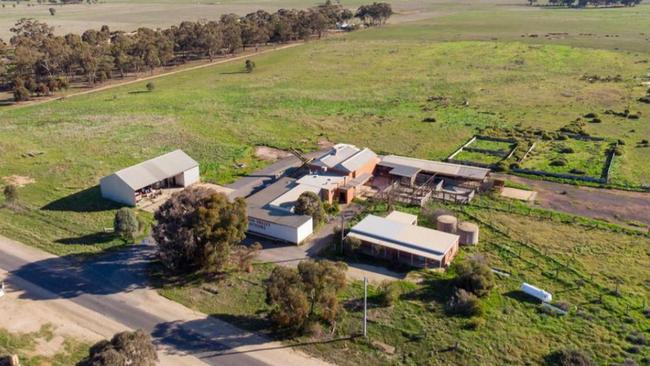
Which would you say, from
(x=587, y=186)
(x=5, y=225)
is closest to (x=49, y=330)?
(x=5, y=225)

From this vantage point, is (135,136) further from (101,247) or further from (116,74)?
(116,74)

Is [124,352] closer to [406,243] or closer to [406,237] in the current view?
[406,243]

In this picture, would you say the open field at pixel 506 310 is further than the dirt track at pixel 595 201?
No

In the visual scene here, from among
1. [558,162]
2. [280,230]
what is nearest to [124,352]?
[280,230]

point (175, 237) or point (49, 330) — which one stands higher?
point (175, 237)

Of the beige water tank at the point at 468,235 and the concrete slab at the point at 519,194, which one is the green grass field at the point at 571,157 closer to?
the concrete slab at the point at 519,194

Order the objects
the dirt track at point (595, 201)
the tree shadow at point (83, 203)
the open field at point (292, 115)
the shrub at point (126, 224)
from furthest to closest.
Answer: the open field at point (292, 115) → the tree shadow at point (83, 203) → the dirt track at point (595, 201) → the shrub at point (126, 224)

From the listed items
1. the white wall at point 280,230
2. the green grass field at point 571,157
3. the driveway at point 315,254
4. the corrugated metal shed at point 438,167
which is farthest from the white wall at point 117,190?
the green grass field at point 571,157
